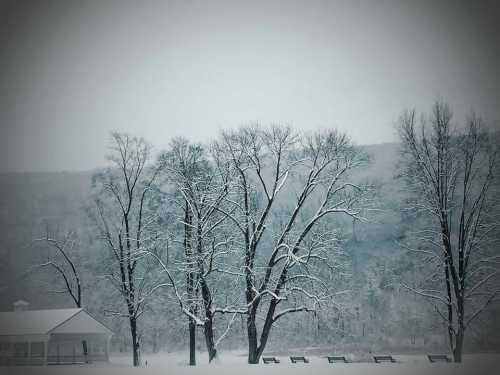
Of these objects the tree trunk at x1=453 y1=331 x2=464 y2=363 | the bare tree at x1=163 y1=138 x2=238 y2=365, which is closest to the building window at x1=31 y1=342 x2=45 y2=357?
the bare tree at x1=163 y1=138 x2=238 y2=365

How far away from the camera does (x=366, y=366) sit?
23250 mm

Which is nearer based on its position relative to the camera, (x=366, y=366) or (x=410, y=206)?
(x=366, y=366)

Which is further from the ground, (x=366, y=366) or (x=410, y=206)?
(x=410, y=206)

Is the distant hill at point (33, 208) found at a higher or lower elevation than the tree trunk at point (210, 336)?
higher

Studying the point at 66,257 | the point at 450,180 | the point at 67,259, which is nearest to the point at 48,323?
the point at 67,259

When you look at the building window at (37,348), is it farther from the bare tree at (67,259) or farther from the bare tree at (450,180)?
the bare tree at (450,180)

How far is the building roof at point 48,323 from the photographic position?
39.0 metres

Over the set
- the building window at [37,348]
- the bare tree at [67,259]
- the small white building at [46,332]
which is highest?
the bare tree at [67,259]

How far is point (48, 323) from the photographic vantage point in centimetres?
4003

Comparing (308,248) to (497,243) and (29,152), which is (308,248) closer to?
(497,243)

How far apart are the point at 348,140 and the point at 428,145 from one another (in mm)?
4601

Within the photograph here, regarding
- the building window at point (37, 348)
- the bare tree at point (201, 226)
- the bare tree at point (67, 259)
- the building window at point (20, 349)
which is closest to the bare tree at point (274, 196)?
the bare tree at point (201, 226)

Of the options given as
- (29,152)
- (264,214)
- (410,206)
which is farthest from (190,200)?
(29,152)

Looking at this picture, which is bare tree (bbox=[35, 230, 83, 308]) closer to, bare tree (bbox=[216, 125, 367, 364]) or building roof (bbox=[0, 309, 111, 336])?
building roof (bbox=[0, 309, 111, 336])
